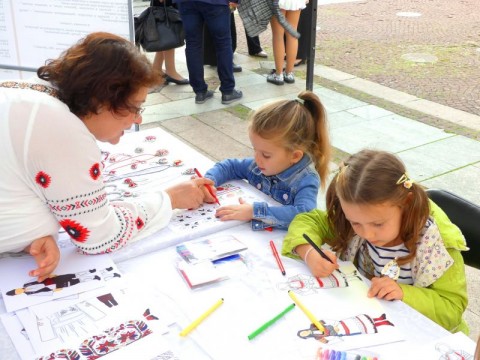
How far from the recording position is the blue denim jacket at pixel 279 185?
71.3 inches

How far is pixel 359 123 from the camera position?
4699 millimetres

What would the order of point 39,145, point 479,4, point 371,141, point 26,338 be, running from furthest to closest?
point 479,4 < point 371,141 < point 39,145 < point 26,338

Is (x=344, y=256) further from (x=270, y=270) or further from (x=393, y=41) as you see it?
(x=393, y=41)

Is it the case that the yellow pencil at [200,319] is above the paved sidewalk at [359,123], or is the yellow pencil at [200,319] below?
above

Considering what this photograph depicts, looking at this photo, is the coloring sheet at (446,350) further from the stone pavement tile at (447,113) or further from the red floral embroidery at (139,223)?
the stone pavement tile at (447,113)

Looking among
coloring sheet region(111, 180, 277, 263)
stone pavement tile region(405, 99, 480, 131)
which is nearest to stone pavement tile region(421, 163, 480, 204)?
stone pavement tile region(405, 99, 480, 131)

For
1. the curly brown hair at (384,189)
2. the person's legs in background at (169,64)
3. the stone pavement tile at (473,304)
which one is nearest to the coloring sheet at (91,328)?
the curly brown hair at (384,189)

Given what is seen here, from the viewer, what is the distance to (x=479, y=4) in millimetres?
10391

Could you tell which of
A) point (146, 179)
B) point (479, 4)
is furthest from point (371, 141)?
point (479, 4)

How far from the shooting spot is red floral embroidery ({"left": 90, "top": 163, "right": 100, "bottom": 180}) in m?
1.49

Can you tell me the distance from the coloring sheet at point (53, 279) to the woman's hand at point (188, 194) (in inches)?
14.0

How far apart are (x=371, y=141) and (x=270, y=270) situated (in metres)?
2.94

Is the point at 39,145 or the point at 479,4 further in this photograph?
the point at 479,4

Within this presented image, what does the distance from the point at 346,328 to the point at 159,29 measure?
4160mm
